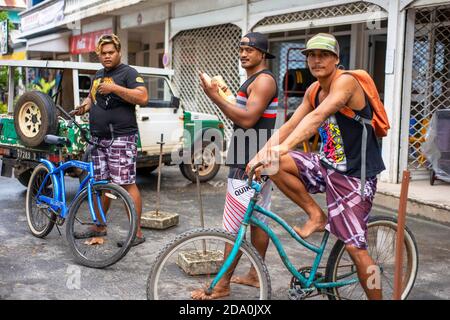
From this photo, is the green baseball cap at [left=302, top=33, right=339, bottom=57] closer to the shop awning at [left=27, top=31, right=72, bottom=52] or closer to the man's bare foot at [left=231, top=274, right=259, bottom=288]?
the man's bare foot at [left=231, top=274, right=259, bottom=288]

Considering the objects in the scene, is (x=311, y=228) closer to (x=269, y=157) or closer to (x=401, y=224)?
(x=269, y=157)

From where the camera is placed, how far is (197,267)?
3918 mm

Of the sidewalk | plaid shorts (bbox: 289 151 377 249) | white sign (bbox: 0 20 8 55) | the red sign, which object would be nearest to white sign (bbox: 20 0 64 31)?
the red sign

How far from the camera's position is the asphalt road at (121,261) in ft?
12.1

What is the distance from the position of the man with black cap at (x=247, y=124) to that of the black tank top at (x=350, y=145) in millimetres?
495

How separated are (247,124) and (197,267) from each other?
4.12 ft

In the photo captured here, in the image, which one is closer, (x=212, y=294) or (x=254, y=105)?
(x=212, y=294)

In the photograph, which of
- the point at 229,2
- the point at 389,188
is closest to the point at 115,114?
the point at 389,188

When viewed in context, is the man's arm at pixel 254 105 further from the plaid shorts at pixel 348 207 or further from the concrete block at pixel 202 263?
the concrete block at pixel 202 263

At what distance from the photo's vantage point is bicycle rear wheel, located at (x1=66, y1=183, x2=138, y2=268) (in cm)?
411

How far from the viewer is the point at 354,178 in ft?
9.72

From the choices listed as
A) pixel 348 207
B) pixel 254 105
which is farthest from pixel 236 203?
pixel 348 207

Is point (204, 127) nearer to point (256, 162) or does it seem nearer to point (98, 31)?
point (256, 162)
